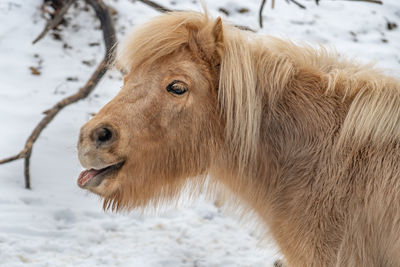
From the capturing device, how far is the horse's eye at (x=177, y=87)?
2.33 meters

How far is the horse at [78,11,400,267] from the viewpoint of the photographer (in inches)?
87.2

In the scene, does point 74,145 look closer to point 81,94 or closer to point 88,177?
point 81,94

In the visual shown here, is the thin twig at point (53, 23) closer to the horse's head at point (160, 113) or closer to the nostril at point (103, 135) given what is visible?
the horse's head at point (160, 113)

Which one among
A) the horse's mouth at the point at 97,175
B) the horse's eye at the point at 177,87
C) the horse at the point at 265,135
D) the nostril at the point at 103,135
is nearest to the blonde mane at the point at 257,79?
the horse at the point at 265,135

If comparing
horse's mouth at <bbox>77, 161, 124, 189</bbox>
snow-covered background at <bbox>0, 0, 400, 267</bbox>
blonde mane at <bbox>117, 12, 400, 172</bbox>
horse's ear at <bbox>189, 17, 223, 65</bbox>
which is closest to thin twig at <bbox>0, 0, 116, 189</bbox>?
snow-covered background at <bbox>0, 0, 400, 267</bbox>

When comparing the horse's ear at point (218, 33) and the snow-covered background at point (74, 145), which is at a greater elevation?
the horse's ear at point (218, 33)

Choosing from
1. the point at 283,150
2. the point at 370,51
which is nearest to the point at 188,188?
the point at 283,150

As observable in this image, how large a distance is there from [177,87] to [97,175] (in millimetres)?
560

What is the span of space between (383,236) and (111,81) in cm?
410

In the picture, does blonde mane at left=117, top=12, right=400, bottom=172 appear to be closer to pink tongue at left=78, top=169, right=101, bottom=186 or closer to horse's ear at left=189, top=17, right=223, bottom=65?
horse's ear at left=189, top=17, right=223, bottom=65

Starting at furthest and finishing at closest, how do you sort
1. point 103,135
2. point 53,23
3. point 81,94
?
point 53,23
point 81,94
point 103,135

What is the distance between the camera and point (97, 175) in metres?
2.33

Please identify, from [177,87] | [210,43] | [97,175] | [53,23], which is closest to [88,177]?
[97,175]

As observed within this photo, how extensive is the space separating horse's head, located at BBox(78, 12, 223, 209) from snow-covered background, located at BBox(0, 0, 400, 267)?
751 millimetres
